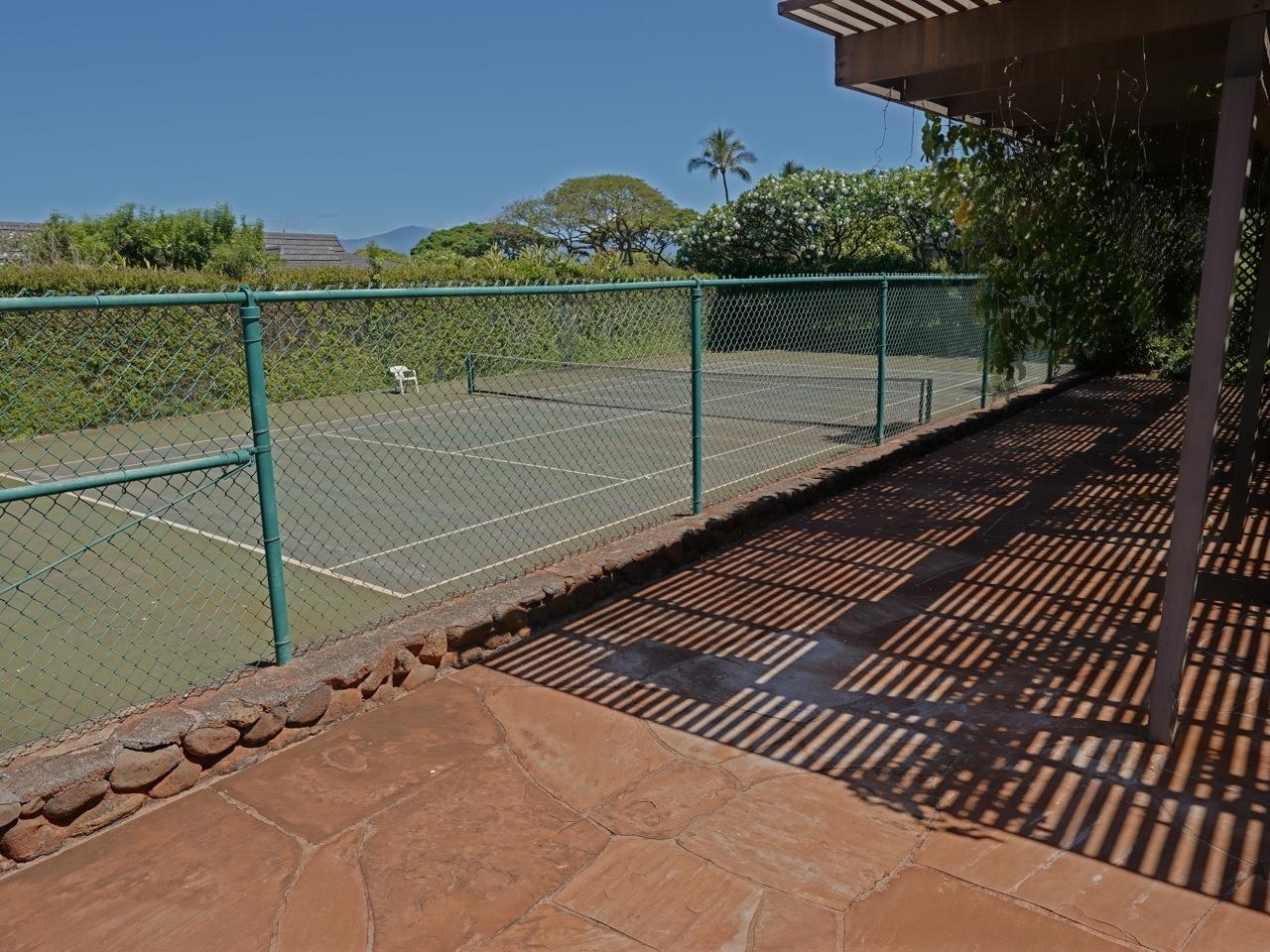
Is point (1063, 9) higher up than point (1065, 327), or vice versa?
point (1063, 9)

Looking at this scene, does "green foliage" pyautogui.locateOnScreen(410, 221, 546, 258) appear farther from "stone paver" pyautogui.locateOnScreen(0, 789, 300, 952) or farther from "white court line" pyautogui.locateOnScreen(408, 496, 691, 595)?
"stone paver" pyautogui.locateOnScreen(0, 789, 300, 952)

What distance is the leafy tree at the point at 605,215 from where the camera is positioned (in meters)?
48.5

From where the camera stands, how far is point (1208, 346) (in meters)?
3.21

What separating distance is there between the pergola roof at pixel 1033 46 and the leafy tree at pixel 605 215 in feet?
139

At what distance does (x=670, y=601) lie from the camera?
5152 mm

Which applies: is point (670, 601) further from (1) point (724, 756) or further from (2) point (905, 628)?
(1) point (724, 756)

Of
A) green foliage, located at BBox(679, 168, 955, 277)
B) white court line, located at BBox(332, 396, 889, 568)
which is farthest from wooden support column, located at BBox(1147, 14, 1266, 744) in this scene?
green foliage, located at BBox(679, 168, 955, 277)

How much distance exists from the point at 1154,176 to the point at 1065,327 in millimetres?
2456

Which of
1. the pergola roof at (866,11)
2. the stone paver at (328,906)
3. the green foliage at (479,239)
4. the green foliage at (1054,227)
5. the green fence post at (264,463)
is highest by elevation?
the green foliage at (479,239)

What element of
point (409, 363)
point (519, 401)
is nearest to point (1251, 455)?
point (519, 401)

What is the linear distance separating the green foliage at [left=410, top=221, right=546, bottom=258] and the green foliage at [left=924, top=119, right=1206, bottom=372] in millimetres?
44225

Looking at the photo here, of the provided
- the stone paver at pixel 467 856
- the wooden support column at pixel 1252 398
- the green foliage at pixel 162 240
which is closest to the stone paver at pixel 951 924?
the stone paver at pixel 467 856

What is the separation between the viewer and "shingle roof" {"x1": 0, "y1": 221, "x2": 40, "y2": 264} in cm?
2375

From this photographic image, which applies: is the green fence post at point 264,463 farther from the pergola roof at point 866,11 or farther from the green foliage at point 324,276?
the green foliage at point 324,276
